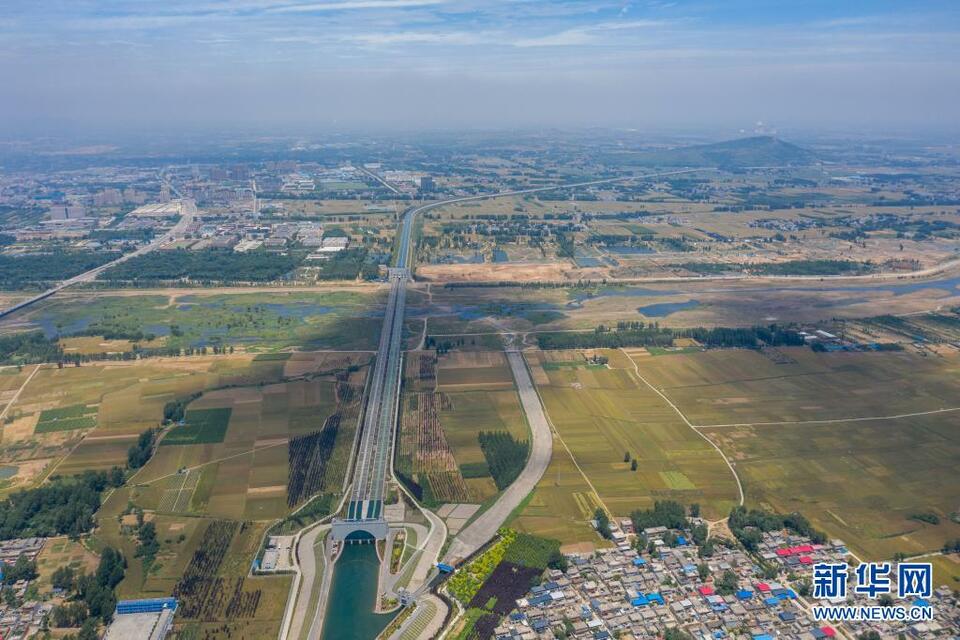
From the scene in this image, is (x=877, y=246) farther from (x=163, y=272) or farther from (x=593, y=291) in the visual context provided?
(x=163, y=272)

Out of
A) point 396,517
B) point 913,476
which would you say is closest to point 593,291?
point 913,476

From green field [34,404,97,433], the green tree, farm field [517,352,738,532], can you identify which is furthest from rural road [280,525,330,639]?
green field [34,404,97,433]

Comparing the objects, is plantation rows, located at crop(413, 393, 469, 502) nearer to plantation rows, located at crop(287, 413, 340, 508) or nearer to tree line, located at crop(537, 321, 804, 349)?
plantation rows, located at crop(287, 413, 340, 508)

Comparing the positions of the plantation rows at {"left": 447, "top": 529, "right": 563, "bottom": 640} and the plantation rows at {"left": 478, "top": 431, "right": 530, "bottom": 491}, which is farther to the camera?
the plantation rows at {"left": 478, "top": 431, "right": 530, "bottom": 491}

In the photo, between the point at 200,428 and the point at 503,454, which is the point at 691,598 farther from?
the point at 200,428

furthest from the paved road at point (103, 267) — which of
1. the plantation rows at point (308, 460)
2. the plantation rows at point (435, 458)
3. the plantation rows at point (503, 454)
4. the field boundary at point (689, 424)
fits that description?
the field boundary at point (689, 424)

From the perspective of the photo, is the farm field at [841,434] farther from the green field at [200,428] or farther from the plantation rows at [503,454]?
the green field at [200,428]
